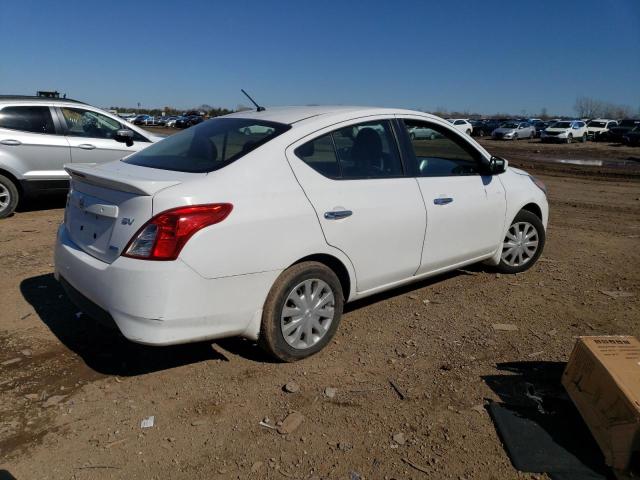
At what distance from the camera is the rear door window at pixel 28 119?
764 centimetres

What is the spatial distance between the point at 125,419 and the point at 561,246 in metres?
5.93

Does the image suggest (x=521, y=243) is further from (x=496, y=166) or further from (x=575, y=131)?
(x=575, y=131)

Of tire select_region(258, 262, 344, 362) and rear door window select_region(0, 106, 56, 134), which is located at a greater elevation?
rear door window select_region(0, 106, 56, 134)

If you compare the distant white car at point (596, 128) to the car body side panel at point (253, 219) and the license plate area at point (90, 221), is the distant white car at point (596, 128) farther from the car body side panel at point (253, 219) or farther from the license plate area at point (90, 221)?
the license plate area at point (90, 221)

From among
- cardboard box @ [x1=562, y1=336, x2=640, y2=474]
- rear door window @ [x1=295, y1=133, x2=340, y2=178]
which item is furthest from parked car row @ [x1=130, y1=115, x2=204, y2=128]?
cardboard box @ [x1=562, y1=336, x2=640, y2=474]

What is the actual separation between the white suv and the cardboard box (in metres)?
6.44

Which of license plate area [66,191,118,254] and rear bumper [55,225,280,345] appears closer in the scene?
rear bumper [55,225,280,345]

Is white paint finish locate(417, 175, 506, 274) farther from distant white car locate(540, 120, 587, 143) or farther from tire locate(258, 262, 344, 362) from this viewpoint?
distant white car locate(540, 120, 587, 143)

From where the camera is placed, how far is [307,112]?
13.1ft

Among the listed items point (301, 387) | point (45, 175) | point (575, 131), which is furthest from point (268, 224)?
point (575, 131)

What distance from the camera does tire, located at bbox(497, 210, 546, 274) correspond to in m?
5.35

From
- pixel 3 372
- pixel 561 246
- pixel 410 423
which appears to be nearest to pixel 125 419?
pixel 3 372

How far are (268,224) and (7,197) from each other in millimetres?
6256

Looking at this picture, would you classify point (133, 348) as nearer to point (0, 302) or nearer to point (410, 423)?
point (0, 302)
